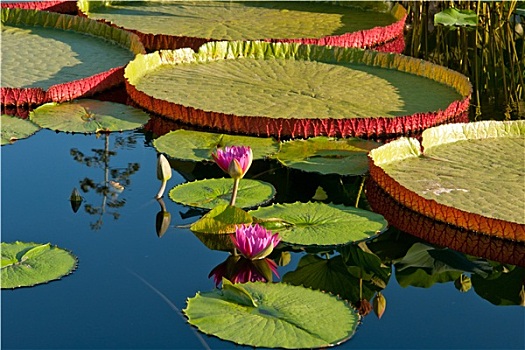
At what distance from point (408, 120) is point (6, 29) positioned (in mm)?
2457

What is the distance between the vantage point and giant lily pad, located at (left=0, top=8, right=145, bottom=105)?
3971mm

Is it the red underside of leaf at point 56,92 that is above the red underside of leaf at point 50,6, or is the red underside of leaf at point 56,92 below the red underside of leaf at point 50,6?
below

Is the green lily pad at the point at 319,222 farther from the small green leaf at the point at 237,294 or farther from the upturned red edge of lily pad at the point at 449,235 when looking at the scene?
the small green leaf at the point at 237,294

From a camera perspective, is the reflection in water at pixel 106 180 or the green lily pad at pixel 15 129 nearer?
the reflection in water at pixel 106 180

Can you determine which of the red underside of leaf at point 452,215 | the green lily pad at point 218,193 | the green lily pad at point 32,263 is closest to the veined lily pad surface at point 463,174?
the red underside of leaf at point 452,215

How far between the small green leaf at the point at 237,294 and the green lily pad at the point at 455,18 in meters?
2.12

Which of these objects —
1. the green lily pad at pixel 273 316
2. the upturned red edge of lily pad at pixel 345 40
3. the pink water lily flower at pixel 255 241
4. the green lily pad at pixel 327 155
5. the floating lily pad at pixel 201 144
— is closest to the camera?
the green lily pad at pixel 273 316

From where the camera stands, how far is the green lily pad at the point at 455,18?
4.09 meters

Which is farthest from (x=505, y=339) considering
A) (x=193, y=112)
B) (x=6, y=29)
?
(x=6, y=29)

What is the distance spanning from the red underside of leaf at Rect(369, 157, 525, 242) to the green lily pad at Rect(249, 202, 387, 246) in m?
0.12

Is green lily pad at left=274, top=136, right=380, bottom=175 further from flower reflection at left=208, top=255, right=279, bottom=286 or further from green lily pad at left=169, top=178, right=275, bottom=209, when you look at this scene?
flower reflection at left=208, top=255, right=279, bottom=286

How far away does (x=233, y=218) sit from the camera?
109 inches

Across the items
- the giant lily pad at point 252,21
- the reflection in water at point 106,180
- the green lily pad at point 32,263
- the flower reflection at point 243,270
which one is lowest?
the reflection in water at point 106,180

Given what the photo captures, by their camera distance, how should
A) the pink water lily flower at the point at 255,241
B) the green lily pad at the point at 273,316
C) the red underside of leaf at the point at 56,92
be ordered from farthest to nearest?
the red underside of leaf at the point at 56,92 < the pink water lily flower at the point at 255,241 < the green lily pad at the point at 273,316
